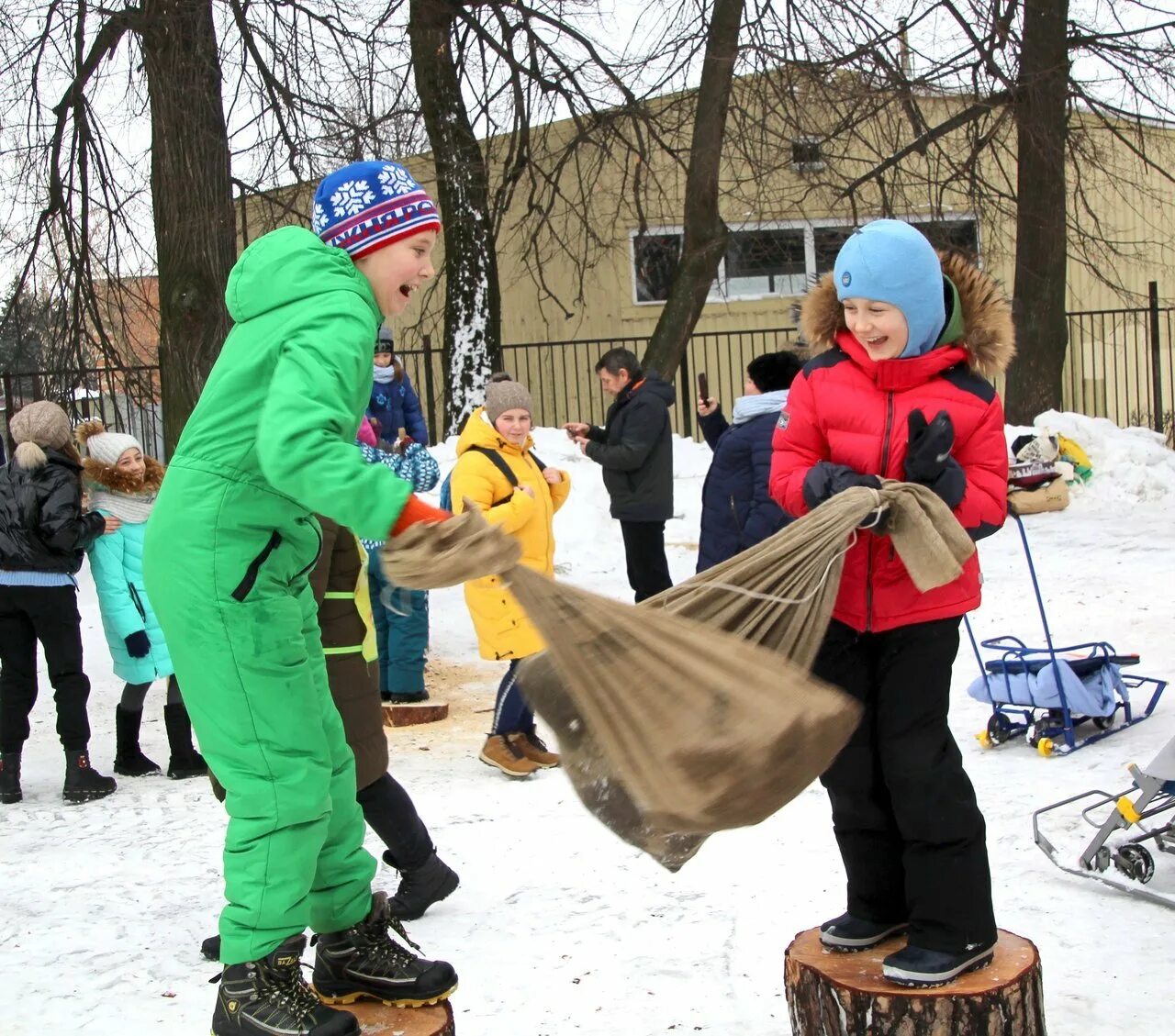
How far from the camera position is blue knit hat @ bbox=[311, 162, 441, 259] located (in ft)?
9.19

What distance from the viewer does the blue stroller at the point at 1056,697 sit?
5637mm

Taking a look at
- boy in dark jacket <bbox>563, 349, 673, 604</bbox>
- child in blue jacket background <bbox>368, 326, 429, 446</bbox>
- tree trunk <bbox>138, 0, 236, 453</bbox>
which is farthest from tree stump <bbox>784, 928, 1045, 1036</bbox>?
tree trunk <bbox>138, 0, 236, 453</bbox>

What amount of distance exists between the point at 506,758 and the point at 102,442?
8.13 ft

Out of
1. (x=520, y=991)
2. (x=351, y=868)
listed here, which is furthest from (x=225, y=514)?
(x=520, y=991)

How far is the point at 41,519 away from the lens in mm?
5949

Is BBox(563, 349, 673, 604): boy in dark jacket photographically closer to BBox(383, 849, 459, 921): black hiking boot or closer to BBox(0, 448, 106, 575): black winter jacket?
BBox(0, 448, 106, 575): black winter jacket

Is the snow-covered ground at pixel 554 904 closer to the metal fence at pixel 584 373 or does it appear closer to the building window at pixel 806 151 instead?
the building window at pixel 806 151

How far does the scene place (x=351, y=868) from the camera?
3094 millimetres

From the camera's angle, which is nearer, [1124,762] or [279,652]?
[279,652]

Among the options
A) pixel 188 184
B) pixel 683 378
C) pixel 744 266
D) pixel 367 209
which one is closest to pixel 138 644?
pixel 367 209

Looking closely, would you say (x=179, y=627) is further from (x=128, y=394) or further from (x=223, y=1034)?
(x=128, y=394)

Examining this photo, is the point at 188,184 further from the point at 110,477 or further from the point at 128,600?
the point at 128,600

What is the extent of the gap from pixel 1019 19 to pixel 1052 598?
6.29 m

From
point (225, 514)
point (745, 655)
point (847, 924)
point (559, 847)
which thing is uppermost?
point (225, 514)
